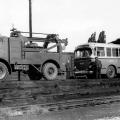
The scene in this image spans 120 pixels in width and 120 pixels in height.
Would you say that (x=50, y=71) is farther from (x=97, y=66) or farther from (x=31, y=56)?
(x=97, y=66)

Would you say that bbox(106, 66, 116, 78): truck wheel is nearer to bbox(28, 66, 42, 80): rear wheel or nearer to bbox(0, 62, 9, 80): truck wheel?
bbox(28, 66, 42, 80): rear wheel

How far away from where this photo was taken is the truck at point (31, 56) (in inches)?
546

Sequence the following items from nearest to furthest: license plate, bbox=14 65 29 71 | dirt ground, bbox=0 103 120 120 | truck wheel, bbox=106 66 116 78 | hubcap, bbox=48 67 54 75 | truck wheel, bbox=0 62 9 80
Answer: dirt ground, bbox=0 103 120 120 → truck wheel, bbox=0 62 9 80 → license plate, bbox=14 65 29 71 → hubcap, bbox=48 67 54 75 → truck wheel, bbox=106 66 116 78

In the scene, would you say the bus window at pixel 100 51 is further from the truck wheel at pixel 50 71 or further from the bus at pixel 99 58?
the truck wheel at pixel 50 71

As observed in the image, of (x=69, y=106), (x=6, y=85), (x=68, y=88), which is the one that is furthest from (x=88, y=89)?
(x=6, y=85)

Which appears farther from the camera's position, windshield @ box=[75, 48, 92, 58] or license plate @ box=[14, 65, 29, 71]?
windshield @ box=[75, 48, 92, 58]

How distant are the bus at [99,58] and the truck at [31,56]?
3.76m

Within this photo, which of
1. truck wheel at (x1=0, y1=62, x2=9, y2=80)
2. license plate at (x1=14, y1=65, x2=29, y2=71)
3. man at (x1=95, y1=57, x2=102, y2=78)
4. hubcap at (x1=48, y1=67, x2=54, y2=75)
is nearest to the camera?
truck wheel at (x1=0, y1=62, x2=9, y2=80)

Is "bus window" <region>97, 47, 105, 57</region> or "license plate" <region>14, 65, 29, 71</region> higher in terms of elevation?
"bus window" <region>97, 47, 105, 57</region>

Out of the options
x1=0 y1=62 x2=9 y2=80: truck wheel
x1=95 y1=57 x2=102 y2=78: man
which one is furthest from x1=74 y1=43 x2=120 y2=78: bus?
x1=0 y1=62 x2=9 y2=80: truck wheel

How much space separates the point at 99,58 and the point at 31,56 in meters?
6.33

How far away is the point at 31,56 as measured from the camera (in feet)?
48.4

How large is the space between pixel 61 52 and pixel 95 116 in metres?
4.08

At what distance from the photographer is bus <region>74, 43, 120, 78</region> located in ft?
64.0
